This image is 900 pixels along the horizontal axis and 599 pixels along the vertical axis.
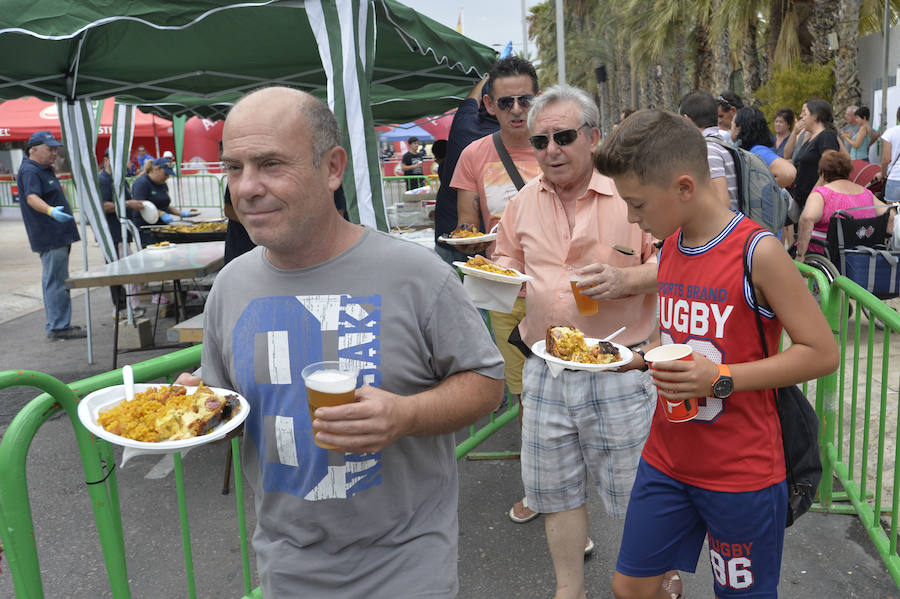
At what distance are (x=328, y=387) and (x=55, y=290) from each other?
28.2 feet

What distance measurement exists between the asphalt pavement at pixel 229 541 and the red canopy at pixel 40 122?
16087mm

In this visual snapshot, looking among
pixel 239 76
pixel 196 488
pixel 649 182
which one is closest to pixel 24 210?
pixel 239 76

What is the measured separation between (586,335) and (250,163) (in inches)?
67.9

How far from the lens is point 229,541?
4.04 meters

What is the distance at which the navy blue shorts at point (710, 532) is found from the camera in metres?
2.15

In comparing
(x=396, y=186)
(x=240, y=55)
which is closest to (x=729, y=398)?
(x=240, y=55)

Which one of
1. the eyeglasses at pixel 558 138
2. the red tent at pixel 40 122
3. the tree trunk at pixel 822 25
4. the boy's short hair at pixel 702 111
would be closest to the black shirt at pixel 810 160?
the boy's short hair at pixel 702 111

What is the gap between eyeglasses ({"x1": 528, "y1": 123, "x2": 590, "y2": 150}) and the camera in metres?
2.96

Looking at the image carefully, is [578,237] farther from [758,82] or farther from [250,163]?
[758,82]

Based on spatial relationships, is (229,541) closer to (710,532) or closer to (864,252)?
(710,532)

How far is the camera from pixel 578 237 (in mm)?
2949

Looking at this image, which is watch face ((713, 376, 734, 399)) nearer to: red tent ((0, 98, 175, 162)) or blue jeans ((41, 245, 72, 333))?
blue jeans ((41, 245, 72, 333))

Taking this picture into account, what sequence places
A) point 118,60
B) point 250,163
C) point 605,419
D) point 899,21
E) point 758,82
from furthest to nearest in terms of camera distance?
point 758,82, point 899,21, point 118,60, point 605,419, point 250,163

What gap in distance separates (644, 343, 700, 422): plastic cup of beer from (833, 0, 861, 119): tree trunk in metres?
19.2
